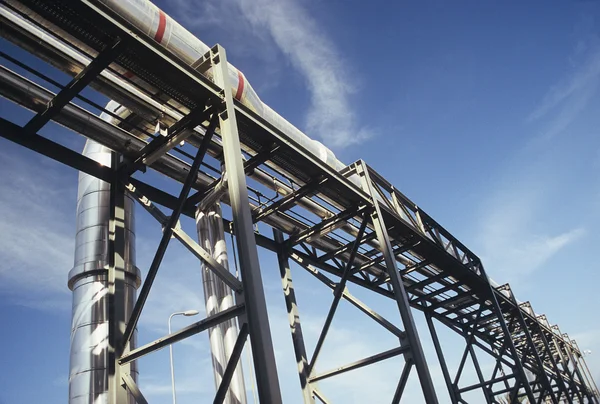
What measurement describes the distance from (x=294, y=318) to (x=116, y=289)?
4.64 meters

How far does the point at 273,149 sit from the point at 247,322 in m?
3.71

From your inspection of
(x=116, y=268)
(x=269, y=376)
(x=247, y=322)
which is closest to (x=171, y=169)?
(x=116, y=268)

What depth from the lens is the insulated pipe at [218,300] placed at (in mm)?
6891

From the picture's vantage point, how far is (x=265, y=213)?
31.7 ft

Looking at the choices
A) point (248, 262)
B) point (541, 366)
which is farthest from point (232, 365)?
point (541, 366)

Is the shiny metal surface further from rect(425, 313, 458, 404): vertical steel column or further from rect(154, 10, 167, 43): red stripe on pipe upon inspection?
rect(425, 313, 458, 404): vertical steel column

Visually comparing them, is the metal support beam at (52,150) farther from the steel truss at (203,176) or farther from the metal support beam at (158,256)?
the metal support beam at (158,256)

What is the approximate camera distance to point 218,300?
7.46 metres

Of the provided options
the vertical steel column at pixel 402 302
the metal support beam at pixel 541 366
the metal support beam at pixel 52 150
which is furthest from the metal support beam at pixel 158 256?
the metal support beam at pixel 541 366

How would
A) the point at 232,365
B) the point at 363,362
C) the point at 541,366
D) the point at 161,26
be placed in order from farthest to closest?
the point at 541,366, the point at 363,362, the point at 161,26, the point at 232,365

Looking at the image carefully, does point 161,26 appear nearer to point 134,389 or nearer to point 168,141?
point 168,141

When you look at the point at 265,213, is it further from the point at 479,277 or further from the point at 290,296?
the point at 479,277

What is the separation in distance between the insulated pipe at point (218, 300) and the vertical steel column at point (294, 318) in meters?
2.78

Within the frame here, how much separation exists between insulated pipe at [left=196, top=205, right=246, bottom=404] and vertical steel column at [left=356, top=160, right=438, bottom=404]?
3644 millimetres
